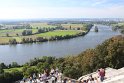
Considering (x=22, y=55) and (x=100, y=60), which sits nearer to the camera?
(x=100, y=60)

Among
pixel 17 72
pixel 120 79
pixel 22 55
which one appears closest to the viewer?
pixel 120 79

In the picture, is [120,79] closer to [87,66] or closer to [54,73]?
[54,73]

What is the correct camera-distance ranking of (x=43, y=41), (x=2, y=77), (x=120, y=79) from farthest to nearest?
(x=43, y=41), (x=2, y=77), (x=120, y=79)

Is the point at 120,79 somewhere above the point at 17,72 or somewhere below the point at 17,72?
above

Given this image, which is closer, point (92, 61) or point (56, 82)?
point (56, 82)

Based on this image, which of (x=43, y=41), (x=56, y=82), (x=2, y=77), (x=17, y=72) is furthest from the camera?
(x=43, y=41)

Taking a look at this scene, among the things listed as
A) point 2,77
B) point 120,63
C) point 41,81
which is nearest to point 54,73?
point 41,81

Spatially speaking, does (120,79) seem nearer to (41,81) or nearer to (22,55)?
(41,81)

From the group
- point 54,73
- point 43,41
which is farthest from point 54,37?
point 54,73

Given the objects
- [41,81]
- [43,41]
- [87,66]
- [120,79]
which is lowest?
[43,41]
